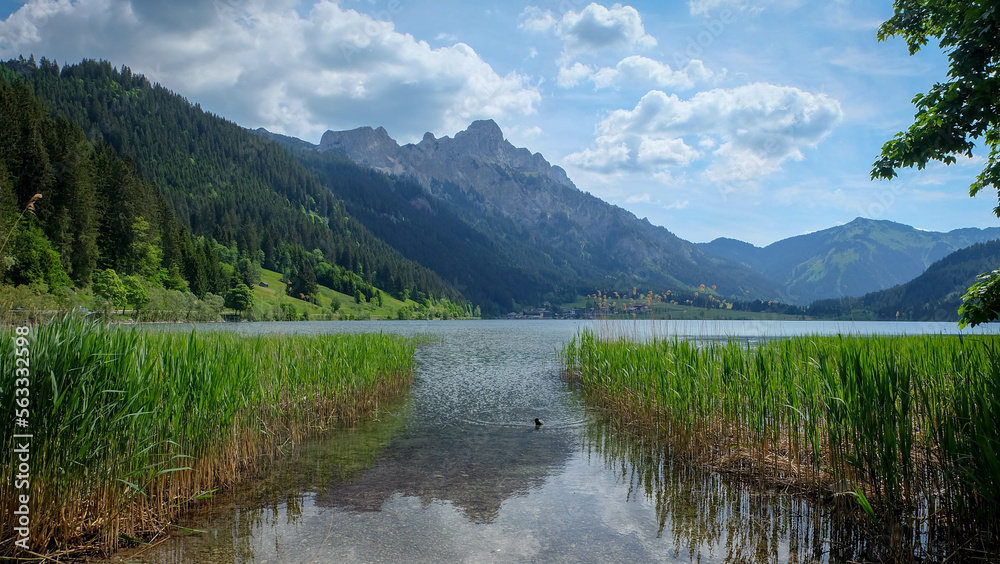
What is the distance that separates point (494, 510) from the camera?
7992 mm

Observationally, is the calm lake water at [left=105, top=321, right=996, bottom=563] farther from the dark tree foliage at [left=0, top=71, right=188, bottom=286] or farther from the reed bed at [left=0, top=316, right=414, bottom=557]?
the dark tree foliage at [left=0, top=71, right=188, bottom=286]

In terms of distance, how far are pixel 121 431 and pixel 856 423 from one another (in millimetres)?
9616

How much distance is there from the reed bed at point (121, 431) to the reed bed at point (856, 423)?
920cm

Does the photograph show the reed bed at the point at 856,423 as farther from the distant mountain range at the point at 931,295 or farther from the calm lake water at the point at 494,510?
the distant mountain range at the point at 931,295

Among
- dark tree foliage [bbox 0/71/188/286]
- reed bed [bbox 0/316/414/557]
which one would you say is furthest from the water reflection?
dark tree foliage [bbox 0/71/188/286]

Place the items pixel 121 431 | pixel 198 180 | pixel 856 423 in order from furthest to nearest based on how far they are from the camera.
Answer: pixel 198 180, pixel 856 423, pixel 121 431

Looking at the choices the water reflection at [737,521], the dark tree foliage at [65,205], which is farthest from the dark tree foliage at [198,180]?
the water reflection at [737,521]

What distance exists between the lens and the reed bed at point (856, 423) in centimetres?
531

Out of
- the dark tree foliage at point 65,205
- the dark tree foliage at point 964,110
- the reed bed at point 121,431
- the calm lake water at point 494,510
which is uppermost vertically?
the dark tree foliage at point 65,205

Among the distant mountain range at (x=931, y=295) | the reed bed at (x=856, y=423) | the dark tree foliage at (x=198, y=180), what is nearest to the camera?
the reed bed at (x=856, y=423)

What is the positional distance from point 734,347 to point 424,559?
904 cm

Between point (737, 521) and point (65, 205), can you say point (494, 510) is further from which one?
point (65, 205)

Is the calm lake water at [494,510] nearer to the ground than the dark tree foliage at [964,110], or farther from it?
nearer to the ground

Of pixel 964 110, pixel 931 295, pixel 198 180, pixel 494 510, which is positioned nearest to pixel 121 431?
pixel 494 510
